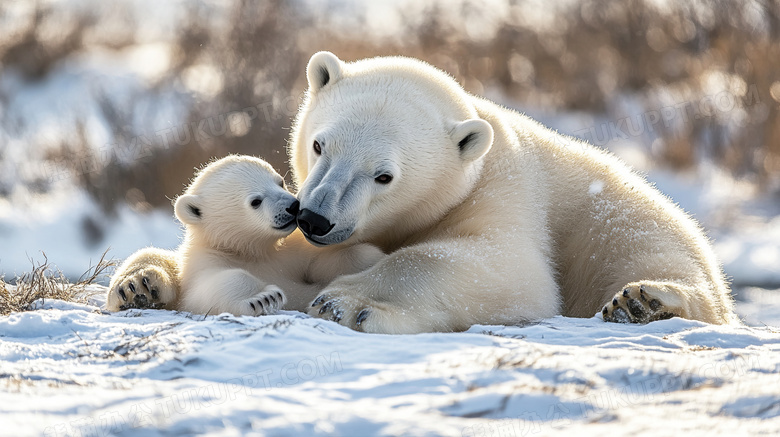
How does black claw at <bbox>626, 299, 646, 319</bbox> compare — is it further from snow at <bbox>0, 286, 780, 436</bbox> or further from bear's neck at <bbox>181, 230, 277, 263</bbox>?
bear's neck at <bbox>181, 230, 277, 263</bbox>

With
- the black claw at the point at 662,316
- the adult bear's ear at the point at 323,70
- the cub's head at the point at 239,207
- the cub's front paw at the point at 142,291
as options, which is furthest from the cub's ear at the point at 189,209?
the black claw at the point at 662,316

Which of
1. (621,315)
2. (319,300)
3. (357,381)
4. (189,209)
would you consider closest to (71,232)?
(189,209)

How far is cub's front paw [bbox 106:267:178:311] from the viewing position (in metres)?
3.69

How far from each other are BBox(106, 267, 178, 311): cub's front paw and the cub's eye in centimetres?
107

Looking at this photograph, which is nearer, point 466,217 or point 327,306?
point 327,306

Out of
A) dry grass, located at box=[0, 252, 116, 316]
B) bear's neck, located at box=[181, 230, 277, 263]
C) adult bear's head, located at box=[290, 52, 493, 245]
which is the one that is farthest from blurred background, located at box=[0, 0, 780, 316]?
adult bear's head, located at box=[290, 52, 493, 245]

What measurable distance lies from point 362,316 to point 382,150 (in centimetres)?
84

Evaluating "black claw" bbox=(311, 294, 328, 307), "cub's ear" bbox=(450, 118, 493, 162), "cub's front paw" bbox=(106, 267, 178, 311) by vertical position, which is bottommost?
"cub's front paw" bbox=(106, 267, 178, 311)

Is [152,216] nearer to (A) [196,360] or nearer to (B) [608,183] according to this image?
(B) [608,183]

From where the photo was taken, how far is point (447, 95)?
400 cm

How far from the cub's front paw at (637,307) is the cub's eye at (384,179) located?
3.51ft

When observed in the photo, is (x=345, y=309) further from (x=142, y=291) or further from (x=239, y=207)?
(x=142, y=291)

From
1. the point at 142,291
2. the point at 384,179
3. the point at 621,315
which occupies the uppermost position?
the point at 384,179

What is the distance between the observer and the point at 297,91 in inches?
435
